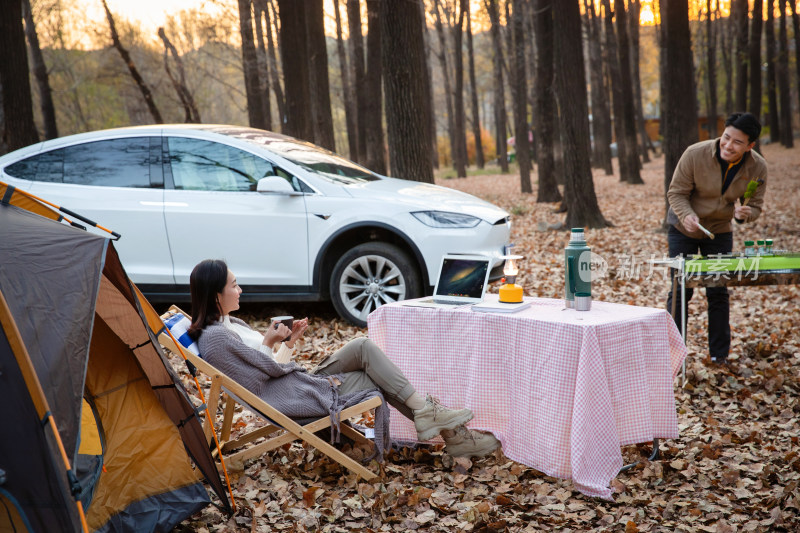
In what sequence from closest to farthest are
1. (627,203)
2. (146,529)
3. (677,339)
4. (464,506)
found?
(146,529), (464,506), (677,339), (627,203)

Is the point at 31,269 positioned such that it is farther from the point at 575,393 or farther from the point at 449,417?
the point at 575,393

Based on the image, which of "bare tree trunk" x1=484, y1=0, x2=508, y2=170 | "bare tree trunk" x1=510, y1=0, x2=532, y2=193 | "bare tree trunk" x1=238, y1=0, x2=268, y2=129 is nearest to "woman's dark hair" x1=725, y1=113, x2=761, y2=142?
"bare tree trunk" x1=510, y1=0, x2=532, y2=193

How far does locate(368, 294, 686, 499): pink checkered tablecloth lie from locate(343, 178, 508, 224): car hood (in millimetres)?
2522

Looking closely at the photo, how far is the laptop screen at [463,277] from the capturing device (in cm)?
440

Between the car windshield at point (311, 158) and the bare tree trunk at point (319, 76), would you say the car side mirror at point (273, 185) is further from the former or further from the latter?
the bare tree trunk at point (319, 76)

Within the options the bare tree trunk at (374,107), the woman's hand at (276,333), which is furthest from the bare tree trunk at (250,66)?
the woman's hand at (276,333)

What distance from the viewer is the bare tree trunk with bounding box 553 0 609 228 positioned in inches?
488

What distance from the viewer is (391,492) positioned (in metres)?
3.82

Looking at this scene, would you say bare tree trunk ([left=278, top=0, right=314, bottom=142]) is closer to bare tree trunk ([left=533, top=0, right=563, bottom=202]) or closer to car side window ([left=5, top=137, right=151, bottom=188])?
car side window ([left=5, top=137, right=151, bottom=188])

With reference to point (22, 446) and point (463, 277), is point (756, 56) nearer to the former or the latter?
point (463, 277)

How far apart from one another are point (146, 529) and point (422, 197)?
4.30 m

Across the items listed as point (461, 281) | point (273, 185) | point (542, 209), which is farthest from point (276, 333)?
point (542, 209)

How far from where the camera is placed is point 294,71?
41.9 feet

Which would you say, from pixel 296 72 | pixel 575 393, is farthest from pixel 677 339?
pixel 296 72
